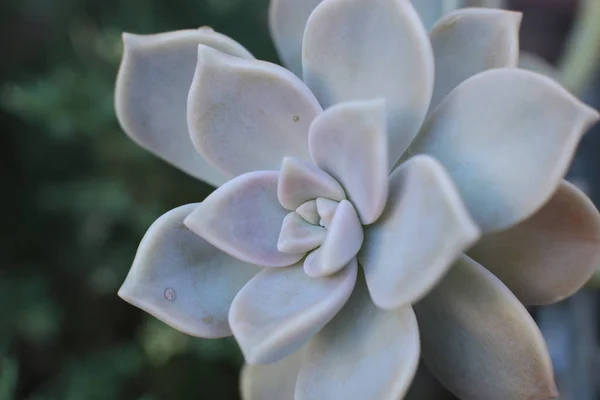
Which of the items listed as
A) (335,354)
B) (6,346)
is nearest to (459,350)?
(335,354)

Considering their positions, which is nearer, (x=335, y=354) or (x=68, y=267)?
(x=335, y=354)

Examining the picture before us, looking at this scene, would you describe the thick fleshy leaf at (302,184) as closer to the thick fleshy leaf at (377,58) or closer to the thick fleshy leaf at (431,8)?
the thick fleshy leaf at (377,58)

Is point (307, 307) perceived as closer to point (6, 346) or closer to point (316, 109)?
point (316, 109)

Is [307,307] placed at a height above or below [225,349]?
above

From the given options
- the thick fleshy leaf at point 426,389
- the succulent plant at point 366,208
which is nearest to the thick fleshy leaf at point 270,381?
the succulent plant at point 366,208

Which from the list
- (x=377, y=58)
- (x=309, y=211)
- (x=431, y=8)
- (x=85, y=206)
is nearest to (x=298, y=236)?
(x=309, y=211)

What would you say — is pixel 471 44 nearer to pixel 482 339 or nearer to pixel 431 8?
pixel 431 8

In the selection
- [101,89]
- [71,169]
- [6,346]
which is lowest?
[6,346]
